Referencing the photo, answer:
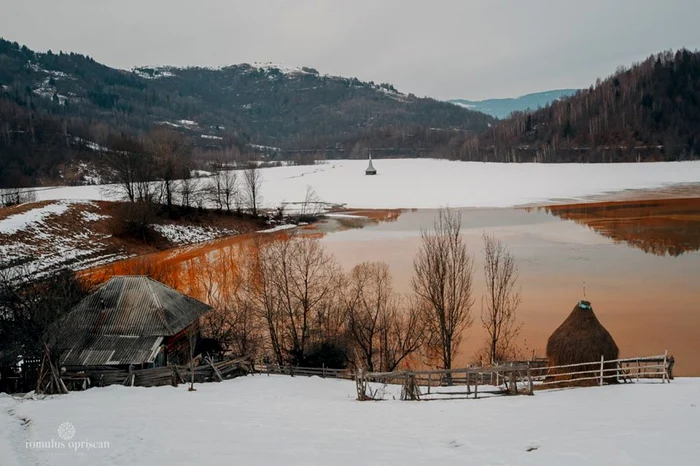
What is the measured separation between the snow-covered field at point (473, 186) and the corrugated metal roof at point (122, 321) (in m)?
44.8

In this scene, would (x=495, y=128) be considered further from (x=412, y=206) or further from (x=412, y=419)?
(x=412, y=419)

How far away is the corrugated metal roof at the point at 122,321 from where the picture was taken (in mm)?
17812

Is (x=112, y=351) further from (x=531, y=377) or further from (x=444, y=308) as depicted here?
(x=531, y=377)

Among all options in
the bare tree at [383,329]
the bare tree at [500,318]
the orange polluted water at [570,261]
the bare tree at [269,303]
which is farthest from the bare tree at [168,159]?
the bare tree at [500,318]

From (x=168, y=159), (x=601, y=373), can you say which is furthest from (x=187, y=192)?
(x=601, y=373)

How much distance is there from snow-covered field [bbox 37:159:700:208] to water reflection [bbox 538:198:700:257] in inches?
353

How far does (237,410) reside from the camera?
42.5 ft

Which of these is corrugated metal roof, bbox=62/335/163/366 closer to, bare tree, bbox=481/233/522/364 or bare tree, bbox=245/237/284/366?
bare tree, bbox=245/237/284/366

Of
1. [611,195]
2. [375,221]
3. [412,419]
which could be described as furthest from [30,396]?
Answer: [611,195]

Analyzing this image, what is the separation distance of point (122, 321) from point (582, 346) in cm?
1694

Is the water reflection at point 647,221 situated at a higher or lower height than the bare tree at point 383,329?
higher

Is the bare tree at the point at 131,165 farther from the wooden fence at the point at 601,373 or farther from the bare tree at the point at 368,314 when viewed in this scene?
the wooden fence at the point at 601,373

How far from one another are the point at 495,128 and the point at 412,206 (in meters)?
120

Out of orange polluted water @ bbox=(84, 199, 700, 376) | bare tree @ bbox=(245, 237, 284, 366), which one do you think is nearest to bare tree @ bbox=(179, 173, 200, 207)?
orange polluted water @ bbox=(84, 199, 700, 376)
